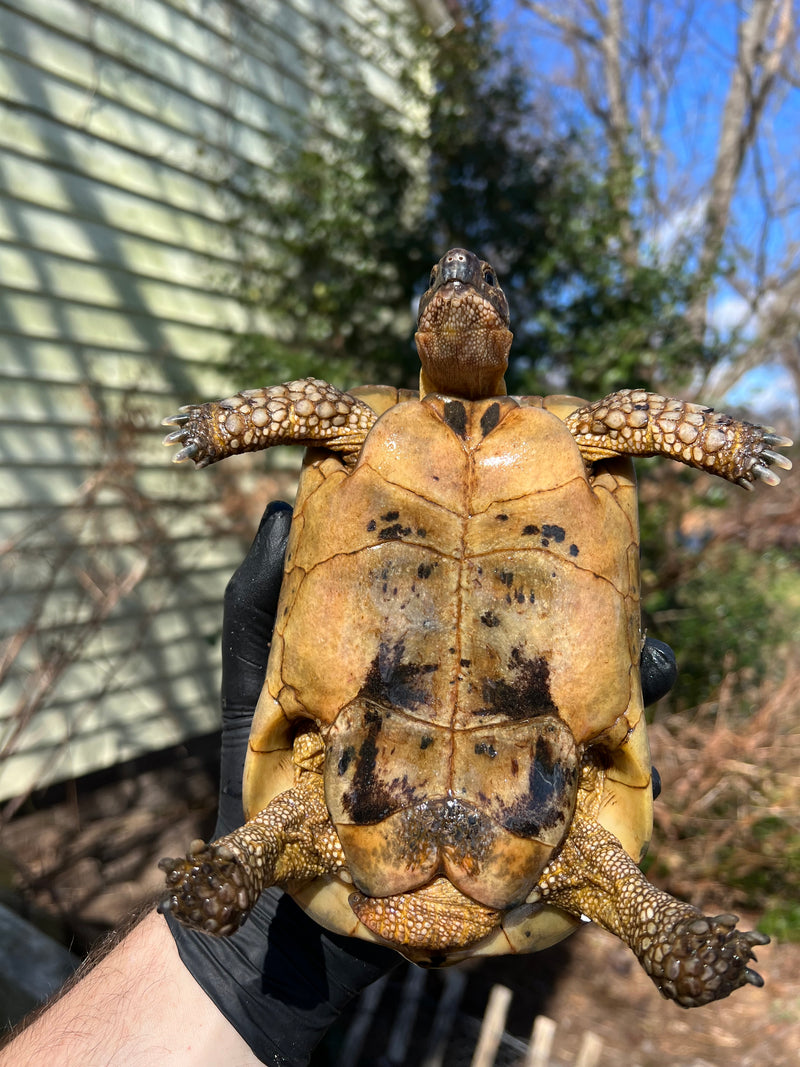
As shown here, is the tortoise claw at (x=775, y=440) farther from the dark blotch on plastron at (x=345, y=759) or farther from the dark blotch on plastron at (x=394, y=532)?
the dark blotch on plastron at (x=345, y=759)

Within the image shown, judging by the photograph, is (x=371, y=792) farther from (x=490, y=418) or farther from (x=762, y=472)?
(x=762, y=472)

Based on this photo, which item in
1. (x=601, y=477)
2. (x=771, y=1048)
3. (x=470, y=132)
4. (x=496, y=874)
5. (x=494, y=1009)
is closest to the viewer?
(x=496, y=874)

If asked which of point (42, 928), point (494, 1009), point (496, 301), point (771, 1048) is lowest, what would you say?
point (771, 1048)

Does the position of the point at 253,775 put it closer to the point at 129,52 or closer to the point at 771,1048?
the point at 771,1048

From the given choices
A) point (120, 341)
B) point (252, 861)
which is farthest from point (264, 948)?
point (120, 341)

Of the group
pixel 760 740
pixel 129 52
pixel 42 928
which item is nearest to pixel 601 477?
pixel 760 740
